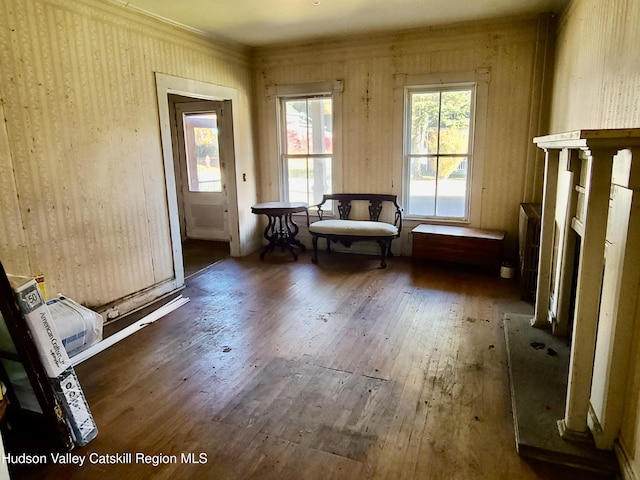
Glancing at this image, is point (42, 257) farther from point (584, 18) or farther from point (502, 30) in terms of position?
point (502, 30)

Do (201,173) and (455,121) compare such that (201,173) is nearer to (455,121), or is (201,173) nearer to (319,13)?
(319,13)

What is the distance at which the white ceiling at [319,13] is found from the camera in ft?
12.7

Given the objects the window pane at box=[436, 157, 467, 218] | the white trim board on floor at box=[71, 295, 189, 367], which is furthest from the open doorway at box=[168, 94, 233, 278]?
the window pane at box=[436, 157, 467, 218]

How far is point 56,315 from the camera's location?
2867mm

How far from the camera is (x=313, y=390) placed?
8.30 feet

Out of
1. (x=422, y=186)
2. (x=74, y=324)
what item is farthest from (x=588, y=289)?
(x=422, y=186)

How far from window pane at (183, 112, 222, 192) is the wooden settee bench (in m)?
1.86

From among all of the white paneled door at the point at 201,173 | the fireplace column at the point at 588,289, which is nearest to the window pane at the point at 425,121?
the white paneled door at the point at 201,173

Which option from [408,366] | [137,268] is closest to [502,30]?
[408,366]

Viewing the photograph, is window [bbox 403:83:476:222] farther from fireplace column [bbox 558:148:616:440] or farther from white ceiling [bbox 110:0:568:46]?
fireplace column [bbox 558:148:616:440]

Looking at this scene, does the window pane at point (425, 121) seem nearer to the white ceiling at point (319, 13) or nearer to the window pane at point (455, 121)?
the window pane at point (455, 121)

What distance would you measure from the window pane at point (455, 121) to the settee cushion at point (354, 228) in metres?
1.23

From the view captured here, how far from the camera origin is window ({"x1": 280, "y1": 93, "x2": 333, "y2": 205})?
564 cm

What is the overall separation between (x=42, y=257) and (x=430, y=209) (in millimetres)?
4264
